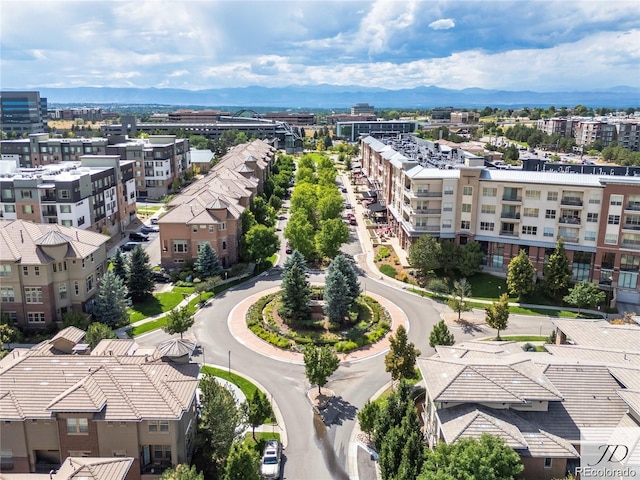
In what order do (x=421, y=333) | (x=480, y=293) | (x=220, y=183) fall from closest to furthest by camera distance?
1. (x=421, y=333)
2. (x=480, y=293)
3. (x=220, y=183)

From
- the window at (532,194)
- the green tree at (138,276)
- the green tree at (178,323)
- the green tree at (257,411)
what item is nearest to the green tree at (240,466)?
the green tree at (257,411)

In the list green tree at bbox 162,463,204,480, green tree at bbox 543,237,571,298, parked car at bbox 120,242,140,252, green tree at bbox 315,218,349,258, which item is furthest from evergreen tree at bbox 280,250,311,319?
parked car at bbox 120,242,140,252

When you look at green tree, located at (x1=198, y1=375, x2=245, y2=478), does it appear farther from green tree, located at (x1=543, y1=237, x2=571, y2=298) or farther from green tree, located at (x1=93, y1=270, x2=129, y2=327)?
green tree, located at (x1=543, y1=237, x2=571, y2=298)

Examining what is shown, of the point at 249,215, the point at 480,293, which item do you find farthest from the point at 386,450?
the point at 249,215

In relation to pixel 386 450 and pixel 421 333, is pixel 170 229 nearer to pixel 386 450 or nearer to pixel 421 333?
pixel 421 333

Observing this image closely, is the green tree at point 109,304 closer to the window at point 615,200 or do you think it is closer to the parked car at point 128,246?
the parked car at point 128,246

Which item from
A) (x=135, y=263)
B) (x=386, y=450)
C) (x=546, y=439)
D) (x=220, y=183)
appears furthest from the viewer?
(x=220, y=183)

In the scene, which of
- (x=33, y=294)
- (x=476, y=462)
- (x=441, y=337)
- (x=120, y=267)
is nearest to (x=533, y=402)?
(x=476, y=462)
